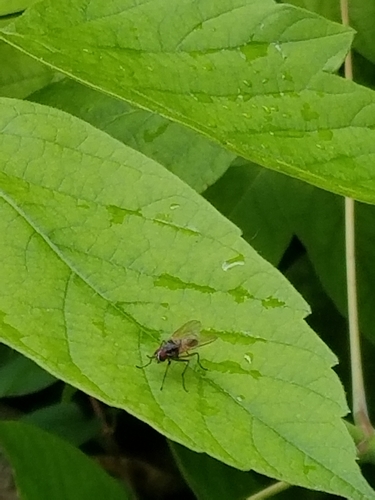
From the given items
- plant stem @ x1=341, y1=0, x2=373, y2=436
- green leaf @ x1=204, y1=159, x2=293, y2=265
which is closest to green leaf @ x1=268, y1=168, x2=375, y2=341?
green leaf @ x1=204, y1=159, x2=293, y2=265

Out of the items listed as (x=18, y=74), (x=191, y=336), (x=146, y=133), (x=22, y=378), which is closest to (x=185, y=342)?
(x=191, y=336)

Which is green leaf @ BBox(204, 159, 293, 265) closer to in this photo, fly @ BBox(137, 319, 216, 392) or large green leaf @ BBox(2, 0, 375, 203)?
large green leaf @ BBox(2, 0, 375, 203)

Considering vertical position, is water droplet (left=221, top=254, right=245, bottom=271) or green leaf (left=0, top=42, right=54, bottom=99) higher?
water droplet (left=221, top=254, right=245, bottom=271)

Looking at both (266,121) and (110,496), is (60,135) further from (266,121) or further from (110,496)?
(110,496)

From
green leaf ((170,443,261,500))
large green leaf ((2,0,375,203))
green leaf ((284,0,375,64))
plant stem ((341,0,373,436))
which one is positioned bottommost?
green leaf ((170,443,261,500))

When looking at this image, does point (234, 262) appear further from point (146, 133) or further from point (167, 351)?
Result: point (146, 133)

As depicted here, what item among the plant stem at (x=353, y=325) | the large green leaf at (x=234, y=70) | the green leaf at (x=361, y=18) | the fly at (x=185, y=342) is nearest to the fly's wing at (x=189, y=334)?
the fly at (x=185, y=342)

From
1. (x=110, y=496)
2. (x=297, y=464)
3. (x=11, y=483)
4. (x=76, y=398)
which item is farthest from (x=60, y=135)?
(x=11, y=483)
